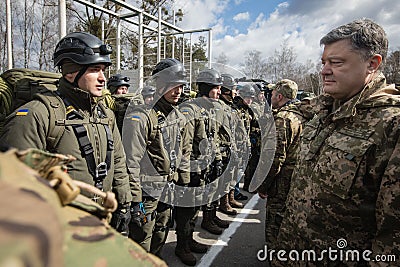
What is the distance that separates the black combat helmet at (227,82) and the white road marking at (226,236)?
2.42 m

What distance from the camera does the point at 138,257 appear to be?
2.55 ft

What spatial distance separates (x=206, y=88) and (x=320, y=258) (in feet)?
11.1

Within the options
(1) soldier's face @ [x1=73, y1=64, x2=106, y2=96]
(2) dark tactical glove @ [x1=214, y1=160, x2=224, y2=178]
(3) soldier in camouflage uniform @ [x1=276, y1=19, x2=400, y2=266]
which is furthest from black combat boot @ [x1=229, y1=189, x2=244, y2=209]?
(1) soldier's face @ [x1=73, y1=64, x2=106, y2=96]

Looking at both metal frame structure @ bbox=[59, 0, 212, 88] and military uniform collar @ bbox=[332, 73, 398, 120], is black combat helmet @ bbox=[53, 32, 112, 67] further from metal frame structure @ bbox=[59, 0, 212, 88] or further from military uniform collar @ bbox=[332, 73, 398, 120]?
metal frame structure @ bbox=[59, 0, 212, 88]

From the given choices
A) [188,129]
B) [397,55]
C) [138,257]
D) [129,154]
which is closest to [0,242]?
[138,257]

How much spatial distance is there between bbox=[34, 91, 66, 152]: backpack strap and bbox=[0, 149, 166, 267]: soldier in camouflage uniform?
48.4 inches

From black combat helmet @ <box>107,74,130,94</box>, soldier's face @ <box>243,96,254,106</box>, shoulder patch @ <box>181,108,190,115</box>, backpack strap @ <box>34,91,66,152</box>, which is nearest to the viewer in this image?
backpack strap @ <box>34,91,66,152</box>

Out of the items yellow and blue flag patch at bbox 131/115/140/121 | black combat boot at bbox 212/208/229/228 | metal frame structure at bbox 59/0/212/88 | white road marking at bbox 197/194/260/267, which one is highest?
metal frame structure at bbox 59/0/212/88

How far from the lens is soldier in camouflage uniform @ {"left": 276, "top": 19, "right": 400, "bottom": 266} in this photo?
62.9 inches

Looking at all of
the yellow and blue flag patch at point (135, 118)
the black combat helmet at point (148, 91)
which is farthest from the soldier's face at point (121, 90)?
the yellow and blue flag patch at point (135, 118)

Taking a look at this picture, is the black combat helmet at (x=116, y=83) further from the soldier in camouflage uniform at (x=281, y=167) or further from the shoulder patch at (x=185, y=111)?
the soldier in camouflage uniform at (x=281, y=167)

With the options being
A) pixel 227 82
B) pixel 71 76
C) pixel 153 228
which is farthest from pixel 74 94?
pixel 227 82

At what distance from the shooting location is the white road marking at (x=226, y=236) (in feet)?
12.3

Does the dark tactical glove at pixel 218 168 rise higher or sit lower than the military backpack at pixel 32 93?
Result: lower
